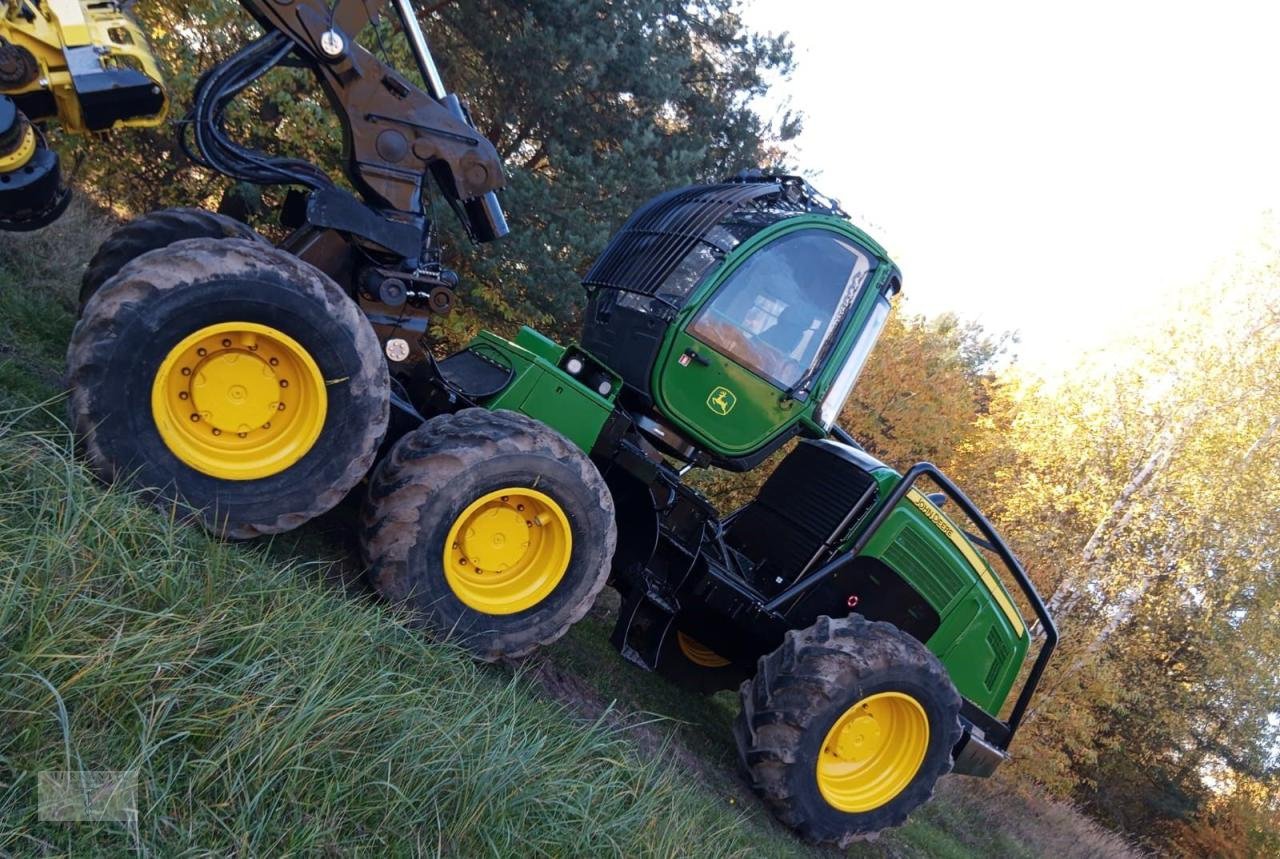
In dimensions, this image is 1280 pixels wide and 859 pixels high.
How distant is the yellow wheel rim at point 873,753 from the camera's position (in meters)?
5.30

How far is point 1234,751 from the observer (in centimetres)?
1969

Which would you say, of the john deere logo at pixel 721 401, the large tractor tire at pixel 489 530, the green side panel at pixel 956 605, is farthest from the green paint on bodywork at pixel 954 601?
the large tractor tire at pixel 489 530

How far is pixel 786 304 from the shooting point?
5.18m

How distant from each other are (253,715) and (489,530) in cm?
183

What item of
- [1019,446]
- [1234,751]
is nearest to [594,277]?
[1019,446]

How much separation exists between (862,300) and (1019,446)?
14428 mm

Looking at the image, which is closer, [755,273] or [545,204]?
[755,273]

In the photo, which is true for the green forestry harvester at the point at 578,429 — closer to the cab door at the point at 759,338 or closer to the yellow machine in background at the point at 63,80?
the cab door at the point at 759,338

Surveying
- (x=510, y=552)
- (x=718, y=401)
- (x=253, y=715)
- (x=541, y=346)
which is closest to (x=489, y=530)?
(x=510, y=552)

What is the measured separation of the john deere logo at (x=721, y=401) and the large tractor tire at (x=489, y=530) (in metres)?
1.05

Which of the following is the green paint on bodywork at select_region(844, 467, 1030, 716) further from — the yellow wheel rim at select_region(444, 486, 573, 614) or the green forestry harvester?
the yellow wheel rim at select_region(444, 486, 573, 614)

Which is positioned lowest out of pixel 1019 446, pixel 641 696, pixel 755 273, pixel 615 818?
pixel 641 696

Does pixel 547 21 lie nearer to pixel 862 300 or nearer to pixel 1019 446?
pixel 862 300

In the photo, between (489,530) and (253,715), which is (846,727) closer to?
(489,530)
